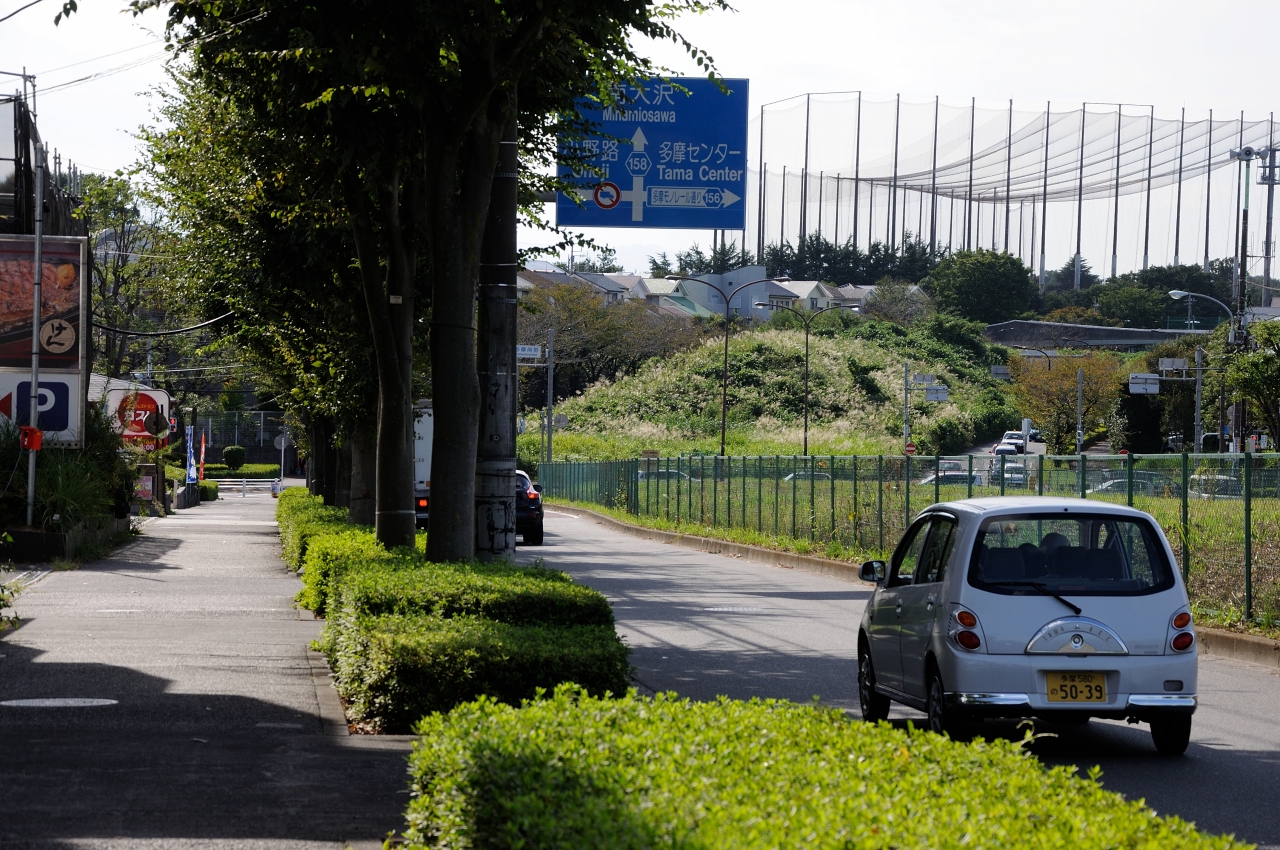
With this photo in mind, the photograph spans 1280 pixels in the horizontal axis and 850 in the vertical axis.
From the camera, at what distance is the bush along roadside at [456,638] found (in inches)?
313

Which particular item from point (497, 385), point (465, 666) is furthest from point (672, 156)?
point (465, 666)

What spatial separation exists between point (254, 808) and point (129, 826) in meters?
0.58

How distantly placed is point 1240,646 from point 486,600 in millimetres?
8611

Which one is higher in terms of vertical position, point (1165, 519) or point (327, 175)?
point (327, 175)

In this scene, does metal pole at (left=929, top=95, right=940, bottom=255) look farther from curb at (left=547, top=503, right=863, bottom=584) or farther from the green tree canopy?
curb at (left=547, top=503, right=863, bottom=584)

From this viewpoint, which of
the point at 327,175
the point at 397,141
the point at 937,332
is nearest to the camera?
the point at 397,141

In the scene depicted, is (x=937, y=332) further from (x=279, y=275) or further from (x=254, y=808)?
(x=254, y=808)

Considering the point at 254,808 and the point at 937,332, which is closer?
the point at 254,808

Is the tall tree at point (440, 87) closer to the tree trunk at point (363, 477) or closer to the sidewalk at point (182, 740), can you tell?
the sidewalk at point (182, 740)

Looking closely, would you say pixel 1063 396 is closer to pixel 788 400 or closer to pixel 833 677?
pixel 788 400

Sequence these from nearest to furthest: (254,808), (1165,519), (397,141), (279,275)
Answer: (254,808) → (397,141) → (1165,519) → (279,275)

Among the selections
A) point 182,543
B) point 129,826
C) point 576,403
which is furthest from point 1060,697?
point 576,403

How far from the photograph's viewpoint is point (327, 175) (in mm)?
15273

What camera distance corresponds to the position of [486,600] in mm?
9422
